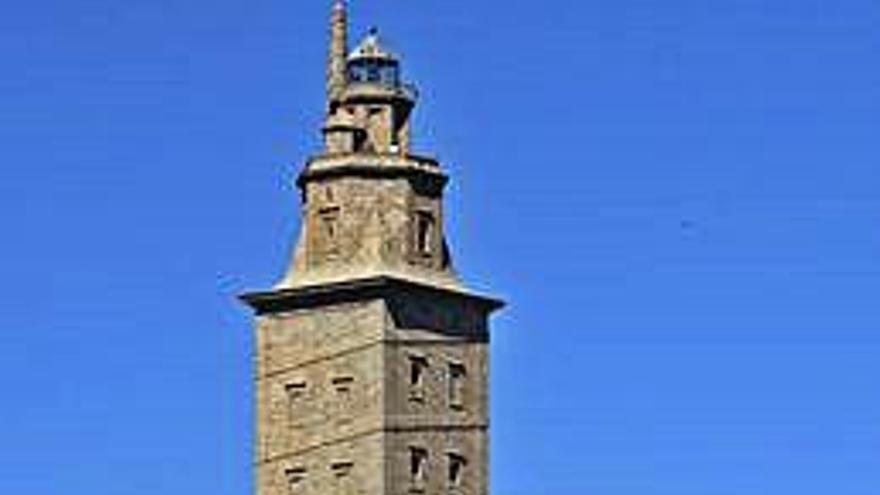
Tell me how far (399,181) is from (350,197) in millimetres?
1856

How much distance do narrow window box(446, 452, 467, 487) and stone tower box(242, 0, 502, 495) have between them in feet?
0.12

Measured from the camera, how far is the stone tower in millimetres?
114125

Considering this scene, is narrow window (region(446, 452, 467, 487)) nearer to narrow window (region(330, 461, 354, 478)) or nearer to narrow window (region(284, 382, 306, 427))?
narrow window (region(330, 461, 354, 478))

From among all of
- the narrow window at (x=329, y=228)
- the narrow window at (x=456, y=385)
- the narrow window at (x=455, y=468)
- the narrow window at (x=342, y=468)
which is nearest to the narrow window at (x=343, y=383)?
the narrow window at (x=342, y=468)

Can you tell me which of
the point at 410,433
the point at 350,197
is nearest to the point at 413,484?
the point at 410,433

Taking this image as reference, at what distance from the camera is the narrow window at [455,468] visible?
4550 inches

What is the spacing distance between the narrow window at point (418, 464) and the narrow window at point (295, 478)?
156 inches

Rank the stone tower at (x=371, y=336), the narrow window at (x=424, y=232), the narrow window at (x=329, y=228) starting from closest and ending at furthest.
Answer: the stone tower at (x=371, y=336), the narrow window at (x=329, y=228), the narrow window at (x=424, y=232)

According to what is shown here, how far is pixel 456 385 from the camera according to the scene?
382ft

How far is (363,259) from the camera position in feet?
381

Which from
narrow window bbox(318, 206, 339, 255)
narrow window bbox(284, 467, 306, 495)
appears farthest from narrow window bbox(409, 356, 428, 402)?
narrow window bbox(318, 206, 339, 255)

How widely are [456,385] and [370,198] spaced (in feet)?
24.4

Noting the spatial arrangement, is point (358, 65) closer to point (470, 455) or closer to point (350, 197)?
point (350, 197)

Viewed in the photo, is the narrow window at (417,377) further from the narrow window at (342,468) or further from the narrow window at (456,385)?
the narrow window at (342,468)
